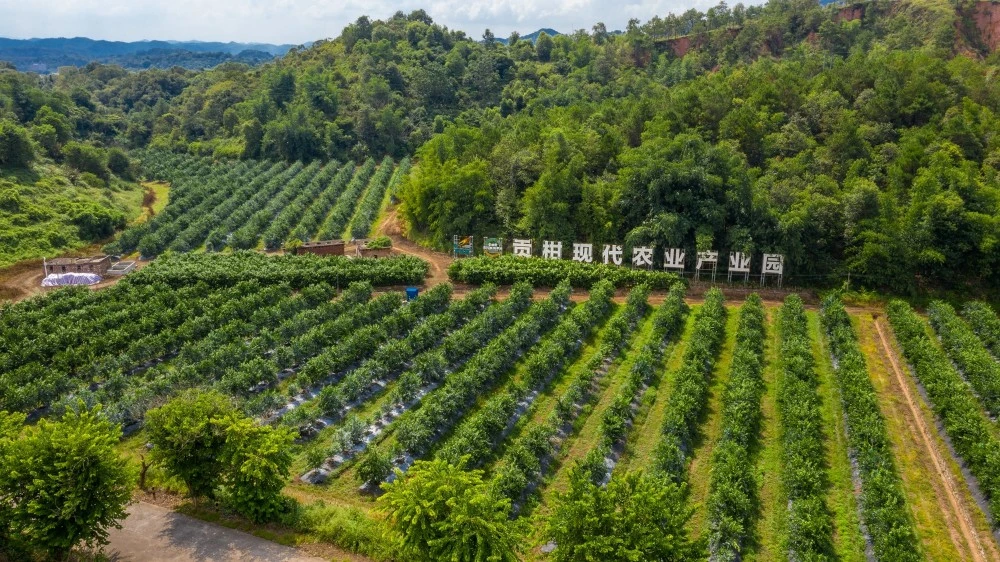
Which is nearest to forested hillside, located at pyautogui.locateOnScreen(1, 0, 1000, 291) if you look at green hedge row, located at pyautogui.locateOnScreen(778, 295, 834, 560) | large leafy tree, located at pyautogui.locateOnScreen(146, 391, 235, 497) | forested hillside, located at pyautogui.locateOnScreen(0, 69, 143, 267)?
forested hillside, located at pyautogui.locateOnScreen(0, 69, 143, 267)

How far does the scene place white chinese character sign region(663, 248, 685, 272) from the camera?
40031 millimetres

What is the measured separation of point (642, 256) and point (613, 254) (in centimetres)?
203

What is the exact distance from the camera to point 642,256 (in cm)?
4072

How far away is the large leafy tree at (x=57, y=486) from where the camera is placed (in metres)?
15.5

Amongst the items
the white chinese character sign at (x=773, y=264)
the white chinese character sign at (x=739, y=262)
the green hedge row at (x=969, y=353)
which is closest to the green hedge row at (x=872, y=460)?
the green hedge row at (x=969, y=353)

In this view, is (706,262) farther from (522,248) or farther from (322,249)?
(322,249)

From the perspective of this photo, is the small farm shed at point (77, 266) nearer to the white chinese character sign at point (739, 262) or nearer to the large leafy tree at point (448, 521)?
the large leafy tree at point (448, 521)

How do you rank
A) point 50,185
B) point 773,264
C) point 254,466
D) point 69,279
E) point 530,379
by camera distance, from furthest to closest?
point 50,185
point 69,279
point 773,264
point 530,379
point 254,466

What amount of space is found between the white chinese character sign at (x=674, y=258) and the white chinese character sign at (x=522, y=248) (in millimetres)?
9620

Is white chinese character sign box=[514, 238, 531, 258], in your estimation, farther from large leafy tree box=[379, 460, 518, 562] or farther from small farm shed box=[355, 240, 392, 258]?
large leafy tree box=[379, 460, 518, 562]

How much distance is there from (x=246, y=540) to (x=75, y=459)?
17.4 feet

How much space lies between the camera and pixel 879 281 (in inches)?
1495

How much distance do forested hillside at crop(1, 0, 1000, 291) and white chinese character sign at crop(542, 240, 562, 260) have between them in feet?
3.08

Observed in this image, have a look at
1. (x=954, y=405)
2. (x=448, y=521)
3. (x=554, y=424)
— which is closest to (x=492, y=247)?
(x=554, y=424)
